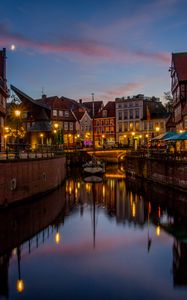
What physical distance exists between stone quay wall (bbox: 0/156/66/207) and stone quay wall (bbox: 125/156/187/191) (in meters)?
12.3

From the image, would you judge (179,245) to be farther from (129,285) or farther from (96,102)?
(96,102)

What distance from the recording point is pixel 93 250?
20.9m

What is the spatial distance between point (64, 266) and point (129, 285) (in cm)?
363

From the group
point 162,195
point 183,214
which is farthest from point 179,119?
point 183,214

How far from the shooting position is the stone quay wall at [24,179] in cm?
2784

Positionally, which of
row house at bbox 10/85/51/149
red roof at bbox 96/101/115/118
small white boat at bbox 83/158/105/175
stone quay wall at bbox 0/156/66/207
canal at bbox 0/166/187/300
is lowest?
canal at bbox 0/166/187/300

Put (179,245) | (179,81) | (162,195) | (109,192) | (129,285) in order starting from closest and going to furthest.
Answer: (129,285) < (179,245) < (162,195) < (109,192) < (179,81)

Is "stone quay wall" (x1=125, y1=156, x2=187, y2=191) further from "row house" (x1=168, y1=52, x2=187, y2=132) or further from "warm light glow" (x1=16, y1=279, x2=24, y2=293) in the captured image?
"warm light glow" (x1=16, y1=279, x2=24, y2=293)

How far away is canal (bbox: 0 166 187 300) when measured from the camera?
49.8 feet

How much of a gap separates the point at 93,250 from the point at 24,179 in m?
12.0

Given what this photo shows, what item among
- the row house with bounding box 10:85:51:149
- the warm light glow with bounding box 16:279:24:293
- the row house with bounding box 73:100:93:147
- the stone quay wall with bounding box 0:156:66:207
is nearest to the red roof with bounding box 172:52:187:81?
the row house with bounding box 10:85:51:149

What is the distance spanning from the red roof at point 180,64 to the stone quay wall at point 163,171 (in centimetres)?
1353

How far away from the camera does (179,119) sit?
60938mm

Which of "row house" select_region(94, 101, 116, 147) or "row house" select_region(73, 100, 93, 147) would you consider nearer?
"row house" select_region(73, 100, 93, 147)
